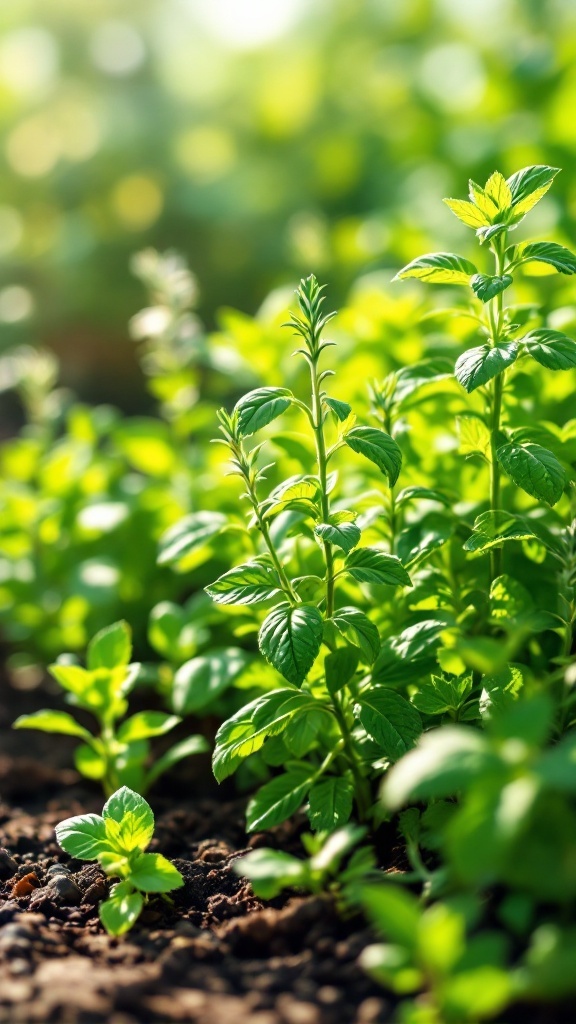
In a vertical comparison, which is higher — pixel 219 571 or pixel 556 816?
pixel 219 571

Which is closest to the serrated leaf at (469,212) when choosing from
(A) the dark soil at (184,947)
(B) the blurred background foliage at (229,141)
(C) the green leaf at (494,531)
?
(C) the green leaf at (494,531)

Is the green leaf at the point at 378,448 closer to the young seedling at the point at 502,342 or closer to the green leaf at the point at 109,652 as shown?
the young seedling at the point at 502,342

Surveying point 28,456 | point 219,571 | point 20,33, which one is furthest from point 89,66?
point 219,571

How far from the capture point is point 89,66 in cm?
709

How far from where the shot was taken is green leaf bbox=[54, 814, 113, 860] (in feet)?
5.60

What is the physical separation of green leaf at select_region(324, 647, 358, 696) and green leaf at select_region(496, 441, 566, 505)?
0.41 meters

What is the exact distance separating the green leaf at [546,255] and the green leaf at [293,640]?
70 centimetres

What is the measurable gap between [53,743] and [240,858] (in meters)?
1.09

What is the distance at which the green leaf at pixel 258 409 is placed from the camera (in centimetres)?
156

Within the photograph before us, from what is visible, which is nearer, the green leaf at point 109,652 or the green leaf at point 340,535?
the green leaf at point 340,535

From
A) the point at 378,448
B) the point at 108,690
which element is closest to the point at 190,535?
the point at 108,690

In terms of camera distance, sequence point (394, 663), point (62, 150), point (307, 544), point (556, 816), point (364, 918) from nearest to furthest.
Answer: point (556, 816)
point (364, 918)
point (394, 663)
point (307, 544)
point (62, 150)

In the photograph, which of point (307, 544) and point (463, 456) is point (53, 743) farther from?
point (463, 456)

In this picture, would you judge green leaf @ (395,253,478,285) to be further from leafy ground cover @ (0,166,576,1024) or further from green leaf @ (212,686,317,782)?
green leaf @ (212,686,317,782)
